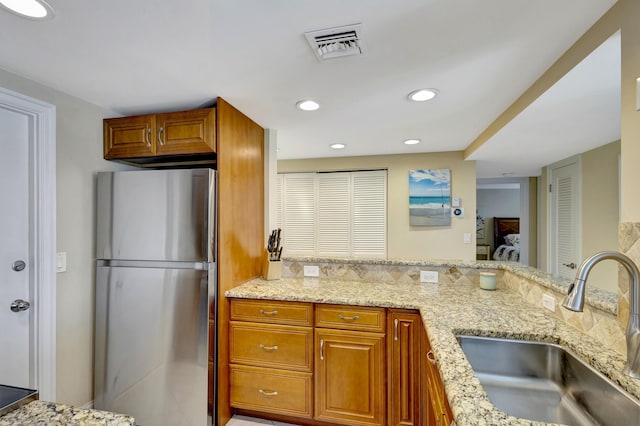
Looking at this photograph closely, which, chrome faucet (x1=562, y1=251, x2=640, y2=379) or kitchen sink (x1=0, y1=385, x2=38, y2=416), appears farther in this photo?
chrome faucet (x1=562, y1=251, x2=640, y2=379)

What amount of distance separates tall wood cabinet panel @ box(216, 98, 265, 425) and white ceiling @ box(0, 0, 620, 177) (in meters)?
0.17

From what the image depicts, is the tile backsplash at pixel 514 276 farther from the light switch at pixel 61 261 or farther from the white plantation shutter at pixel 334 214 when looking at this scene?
the light switch at pixel 61 261

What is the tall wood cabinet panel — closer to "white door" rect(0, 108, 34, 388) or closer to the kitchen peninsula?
the kitchen peninsula

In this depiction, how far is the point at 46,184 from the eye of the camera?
1784 mm

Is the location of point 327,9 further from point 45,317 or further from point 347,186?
point 347,186

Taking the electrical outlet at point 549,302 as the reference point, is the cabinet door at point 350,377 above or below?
below

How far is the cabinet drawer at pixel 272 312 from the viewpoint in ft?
6.52

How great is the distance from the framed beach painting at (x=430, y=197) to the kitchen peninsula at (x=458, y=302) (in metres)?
1.30

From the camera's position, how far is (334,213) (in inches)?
158

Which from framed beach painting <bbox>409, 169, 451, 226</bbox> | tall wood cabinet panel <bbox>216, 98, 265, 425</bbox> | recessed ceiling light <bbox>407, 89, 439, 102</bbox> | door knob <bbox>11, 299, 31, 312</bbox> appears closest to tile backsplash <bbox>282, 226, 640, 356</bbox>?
tall wood cabinet panel <bbox>216, 98, 265, 425</bbox>

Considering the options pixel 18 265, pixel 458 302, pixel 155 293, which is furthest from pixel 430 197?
pixel 18 265

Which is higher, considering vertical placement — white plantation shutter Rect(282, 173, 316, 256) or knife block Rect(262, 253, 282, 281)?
white plantation shutter Rect(282, 173, 316, 256)

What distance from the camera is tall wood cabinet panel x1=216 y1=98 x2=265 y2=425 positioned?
1983 mm

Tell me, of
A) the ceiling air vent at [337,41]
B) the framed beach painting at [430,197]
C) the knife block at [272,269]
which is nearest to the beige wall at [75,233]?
the knife block at [272,269]
